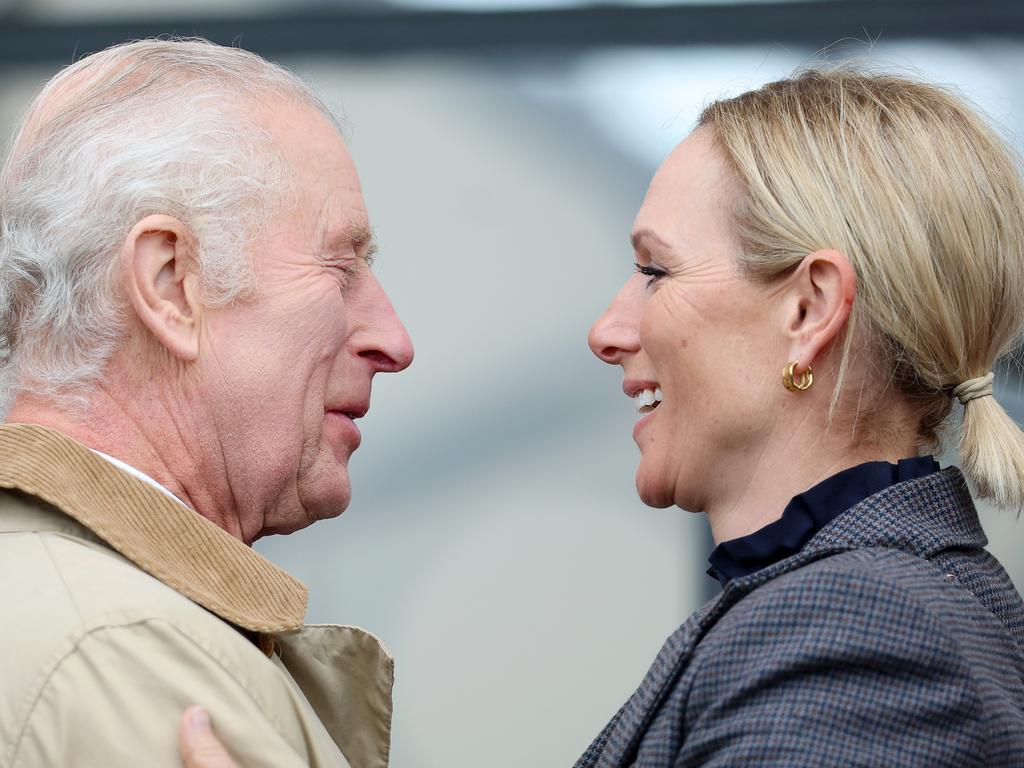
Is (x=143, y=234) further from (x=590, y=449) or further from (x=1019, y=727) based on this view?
(x=590, y=449)

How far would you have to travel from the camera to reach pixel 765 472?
1.75 metres

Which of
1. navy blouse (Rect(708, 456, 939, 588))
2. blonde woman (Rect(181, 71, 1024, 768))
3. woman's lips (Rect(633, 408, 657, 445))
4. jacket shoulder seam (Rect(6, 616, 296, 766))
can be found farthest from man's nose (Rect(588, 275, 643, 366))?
jacket shoulder seam (Rect(6, 616, 296, 766))

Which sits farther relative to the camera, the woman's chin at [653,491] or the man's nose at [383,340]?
the man's nose at [383,340]

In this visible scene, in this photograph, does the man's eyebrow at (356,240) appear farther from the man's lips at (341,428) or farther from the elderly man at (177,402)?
the man's lips at (341,428)

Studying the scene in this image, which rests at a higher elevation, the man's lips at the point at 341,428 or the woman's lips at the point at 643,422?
the man's lips at the point at 341,428

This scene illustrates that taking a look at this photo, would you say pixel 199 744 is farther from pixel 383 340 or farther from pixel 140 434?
pixel 383 340

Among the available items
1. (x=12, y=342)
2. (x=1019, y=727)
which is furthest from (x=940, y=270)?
(x=12, y=342)

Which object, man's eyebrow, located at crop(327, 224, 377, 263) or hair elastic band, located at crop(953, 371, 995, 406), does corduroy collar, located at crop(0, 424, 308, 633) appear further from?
hair elastic band, located at crop(953, 371, 995, 406)

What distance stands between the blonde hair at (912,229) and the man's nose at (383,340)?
582 mm

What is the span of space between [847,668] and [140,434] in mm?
980

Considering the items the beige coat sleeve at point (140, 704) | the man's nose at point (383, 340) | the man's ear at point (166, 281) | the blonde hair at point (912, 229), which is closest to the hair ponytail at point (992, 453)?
the blonde hair at point (912, 229)

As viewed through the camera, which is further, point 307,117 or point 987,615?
point 307,117

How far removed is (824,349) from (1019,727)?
548 mm

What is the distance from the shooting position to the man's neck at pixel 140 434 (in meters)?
1.72
